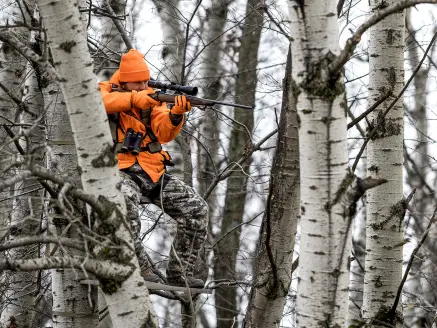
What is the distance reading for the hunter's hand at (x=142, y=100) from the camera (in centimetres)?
568

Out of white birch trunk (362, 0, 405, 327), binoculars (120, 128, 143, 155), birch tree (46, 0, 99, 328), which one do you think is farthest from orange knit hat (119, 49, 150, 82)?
white birch trunk (362, 0, 405, 327)

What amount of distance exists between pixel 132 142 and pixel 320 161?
2073 millimetres

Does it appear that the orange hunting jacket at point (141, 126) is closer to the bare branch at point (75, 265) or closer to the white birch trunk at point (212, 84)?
the bare branch at point (75, 265)

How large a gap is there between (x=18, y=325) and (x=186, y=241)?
2311 millimetres

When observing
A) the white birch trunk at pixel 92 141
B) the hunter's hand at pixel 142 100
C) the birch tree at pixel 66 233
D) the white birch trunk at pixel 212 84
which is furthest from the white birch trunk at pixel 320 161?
the white birch trunk at pixel 212 84

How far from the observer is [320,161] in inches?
151

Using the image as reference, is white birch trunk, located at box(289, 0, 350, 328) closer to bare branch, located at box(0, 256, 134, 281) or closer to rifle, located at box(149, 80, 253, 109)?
A: bare branch, located at box(0, 256, 134, 281)

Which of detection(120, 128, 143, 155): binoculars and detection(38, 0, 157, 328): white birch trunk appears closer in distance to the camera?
detection(38, 0, 157, 328): white birch trunk

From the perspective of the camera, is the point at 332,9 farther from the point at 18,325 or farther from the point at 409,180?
the point at 409,180

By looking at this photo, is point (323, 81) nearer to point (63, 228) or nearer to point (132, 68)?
point (63, 228)

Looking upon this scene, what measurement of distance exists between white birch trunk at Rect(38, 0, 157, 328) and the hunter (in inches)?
54.4

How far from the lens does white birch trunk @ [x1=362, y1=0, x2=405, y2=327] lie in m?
5.54

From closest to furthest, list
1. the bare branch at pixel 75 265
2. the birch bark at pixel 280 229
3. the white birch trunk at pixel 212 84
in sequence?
the bare branch at pixel 75 265, the birch bark at pixel 280 229, the white birch trunk at pixel 212 84

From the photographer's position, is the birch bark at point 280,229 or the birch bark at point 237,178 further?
the birch bark at point 237,178
